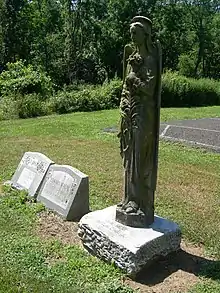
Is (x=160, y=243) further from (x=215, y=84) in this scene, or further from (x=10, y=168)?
(x=215, y=84)

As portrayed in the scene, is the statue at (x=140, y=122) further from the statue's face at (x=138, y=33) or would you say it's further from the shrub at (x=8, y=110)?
the shrub at (x=8, y=110)

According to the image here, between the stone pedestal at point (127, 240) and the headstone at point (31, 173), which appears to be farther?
the headstone at point (31, 173)

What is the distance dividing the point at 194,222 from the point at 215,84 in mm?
21320

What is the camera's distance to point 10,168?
8.29 meters

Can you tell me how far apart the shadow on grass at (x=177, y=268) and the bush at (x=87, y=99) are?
14.5 meters

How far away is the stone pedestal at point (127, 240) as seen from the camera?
13.4 feet

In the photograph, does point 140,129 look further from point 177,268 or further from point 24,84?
point 24,84

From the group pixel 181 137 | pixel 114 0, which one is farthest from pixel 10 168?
pixel 114 0

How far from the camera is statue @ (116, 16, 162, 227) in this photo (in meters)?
4.11

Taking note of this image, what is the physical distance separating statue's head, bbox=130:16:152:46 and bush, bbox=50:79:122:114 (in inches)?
572

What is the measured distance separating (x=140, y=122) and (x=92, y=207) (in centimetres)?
223

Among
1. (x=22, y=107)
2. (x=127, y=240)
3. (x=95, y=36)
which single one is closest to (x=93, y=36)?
(x=95, y=36)

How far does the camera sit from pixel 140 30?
4.06 meters

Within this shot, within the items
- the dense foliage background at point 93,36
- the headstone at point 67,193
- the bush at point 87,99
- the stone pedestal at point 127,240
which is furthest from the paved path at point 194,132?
the dense foliage background at point 93,36
